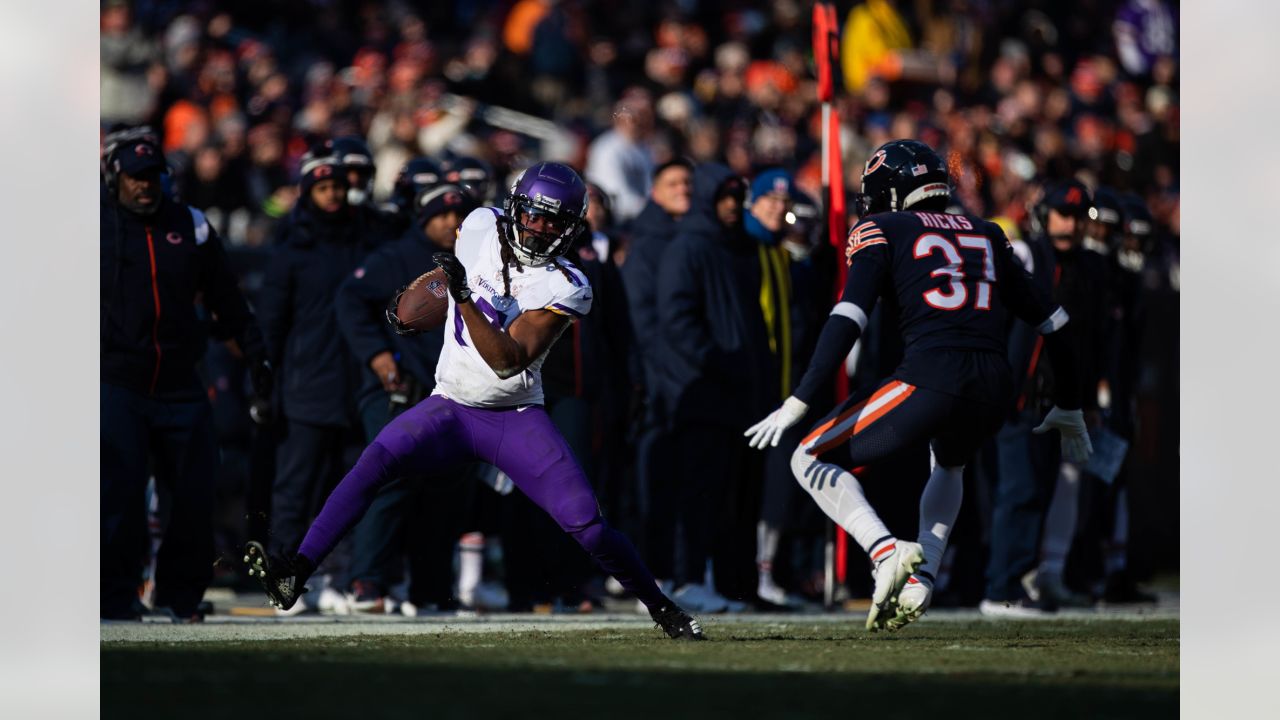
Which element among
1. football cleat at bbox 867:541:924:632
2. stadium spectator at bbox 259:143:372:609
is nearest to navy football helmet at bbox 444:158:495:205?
stadium spectator at bbox 259:143:372:609

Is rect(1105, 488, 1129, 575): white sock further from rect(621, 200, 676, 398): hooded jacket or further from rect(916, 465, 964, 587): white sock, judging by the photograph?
rect(916, 465, 964, 587): white sock

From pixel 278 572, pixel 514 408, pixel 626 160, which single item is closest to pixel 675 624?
pixel 514 408

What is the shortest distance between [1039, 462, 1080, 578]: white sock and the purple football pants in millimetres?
3732

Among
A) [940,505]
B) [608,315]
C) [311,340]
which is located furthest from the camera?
[608,315]

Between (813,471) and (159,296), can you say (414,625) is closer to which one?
(159,296)

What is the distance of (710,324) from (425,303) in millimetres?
2958

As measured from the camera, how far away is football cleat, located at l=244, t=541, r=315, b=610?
286 inches

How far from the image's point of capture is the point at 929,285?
25.1 feet

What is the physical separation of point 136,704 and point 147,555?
476 centimetres

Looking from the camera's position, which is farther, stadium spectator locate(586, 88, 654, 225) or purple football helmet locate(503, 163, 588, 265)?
stadium spectator locate(586, 88, 654, 225)

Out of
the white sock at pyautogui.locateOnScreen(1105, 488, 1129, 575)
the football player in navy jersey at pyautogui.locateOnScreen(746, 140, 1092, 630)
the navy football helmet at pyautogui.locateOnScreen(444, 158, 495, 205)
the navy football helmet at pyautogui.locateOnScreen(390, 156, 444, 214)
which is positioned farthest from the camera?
the white sock at pyautogui.locateOnScreen(1105, 488, 1129, 575)

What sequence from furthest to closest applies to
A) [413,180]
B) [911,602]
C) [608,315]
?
1. [413,180]
2. [608,315]
3. [911,602]

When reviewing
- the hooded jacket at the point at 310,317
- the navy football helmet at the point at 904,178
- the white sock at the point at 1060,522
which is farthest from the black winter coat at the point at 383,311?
the white sock at the point at 1060,522
